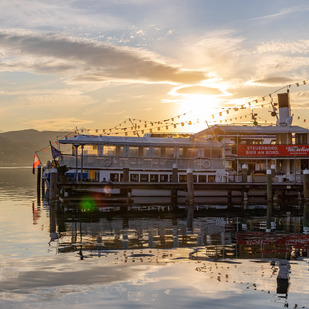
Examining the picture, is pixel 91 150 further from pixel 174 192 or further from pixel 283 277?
pixel 283 277

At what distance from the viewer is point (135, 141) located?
173 feet

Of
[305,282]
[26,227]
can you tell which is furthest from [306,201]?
[305,282]

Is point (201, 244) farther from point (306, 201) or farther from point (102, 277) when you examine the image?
point (306, 201)

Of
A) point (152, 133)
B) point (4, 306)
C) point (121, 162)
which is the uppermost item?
point (152, 133)

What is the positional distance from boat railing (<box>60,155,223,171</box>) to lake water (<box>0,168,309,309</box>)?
66.3 feet

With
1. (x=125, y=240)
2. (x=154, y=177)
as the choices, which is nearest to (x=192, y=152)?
(x=154, y=177)

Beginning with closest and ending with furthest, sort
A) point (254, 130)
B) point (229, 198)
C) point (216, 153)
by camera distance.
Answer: point (229, 198), point (216, 153), point (254, 130)

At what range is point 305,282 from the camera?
51.7 feet

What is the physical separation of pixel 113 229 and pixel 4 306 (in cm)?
1558

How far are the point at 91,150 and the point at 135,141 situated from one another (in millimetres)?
4946

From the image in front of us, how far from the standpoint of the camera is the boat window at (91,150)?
51.3 metres

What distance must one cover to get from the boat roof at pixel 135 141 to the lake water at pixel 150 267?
71.3 feet

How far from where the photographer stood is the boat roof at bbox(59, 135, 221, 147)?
51016 millimetres

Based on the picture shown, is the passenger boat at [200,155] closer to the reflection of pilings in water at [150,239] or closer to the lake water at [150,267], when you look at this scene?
the lake water at [150,267]
